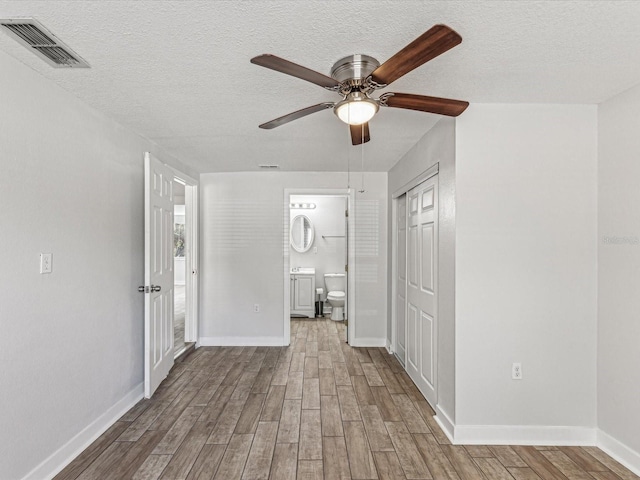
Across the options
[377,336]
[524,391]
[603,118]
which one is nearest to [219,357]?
[377,336]

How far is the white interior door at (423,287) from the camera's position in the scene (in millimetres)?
2928

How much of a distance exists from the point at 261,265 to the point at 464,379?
114 inches

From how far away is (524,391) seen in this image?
2.43m

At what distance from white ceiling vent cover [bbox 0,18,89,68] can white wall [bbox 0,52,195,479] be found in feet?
0.71

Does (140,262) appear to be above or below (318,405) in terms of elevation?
above

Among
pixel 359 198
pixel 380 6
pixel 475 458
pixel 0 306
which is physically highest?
pixel 380 6

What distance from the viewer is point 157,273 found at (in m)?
3.20

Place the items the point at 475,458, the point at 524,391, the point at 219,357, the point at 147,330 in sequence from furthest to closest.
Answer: the point at 219,357, the point at 147,330, the point at 524,391, the point at 475,458

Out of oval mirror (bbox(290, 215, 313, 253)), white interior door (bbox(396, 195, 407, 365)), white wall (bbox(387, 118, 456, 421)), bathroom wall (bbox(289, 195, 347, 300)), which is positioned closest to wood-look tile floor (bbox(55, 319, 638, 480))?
white wall (bbox(387, 118, 456, 421))

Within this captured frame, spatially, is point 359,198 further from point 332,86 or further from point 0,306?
point 0,306

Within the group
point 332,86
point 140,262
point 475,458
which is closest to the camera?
point 332,86

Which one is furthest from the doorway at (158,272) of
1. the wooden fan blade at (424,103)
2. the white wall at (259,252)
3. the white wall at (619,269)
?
the white wall at (619,269)

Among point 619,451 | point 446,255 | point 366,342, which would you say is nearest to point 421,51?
point 446,255

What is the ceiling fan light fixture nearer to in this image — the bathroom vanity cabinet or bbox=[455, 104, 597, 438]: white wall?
bbox=[455, 104, 597, 438]: white wall
